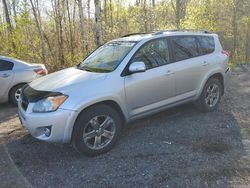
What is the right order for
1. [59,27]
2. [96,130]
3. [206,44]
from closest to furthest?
[96,130] → [206,44] → [59,27]

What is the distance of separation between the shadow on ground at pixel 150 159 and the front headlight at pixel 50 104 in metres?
0.79

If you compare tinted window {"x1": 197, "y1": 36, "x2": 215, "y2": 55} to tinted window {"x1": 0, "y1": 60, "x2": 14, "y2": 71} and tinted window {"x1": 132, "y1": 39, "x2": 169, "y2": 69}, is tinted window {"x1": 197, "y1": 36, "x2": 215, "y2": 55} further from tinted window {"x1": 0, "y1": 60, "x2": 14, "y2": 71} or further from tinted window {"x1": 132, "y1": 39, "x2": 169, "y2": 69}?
tinted window {"x1": 0, "y1": 60, "x2": 14, "y2": 71}

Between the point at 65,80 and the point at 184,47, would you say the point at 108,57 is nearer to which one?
the point at 65,80

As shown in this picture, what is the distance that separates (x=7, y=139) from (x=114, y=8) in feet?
53.8

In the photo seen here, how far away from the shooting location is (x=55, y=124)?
13.8 ft

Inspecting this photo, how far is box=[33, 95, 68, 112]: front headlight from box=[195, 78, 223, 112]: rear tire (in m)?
3.03

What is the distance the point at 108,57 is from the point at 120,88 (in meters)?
0.87

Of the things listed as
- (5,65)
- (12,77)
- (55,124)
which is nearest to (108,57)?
(55,124)

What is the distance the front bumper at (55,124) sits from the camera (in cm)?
421

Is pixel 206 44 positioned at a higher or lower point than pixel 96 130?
higher

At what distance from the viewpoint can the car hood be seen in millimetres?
4496

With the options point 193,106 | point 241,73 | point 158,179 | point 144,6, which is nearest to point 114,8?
point 144,6

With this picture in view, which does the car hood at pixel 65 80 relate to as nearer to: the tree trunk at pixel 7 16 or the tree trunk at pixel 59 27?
the tree trunk at pixel 59 27

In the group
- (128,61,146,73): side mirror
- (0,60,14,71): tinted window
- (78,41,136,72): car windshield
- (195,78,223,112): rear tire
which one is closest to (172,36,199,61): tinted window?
(195,78,223,112): rear tire
